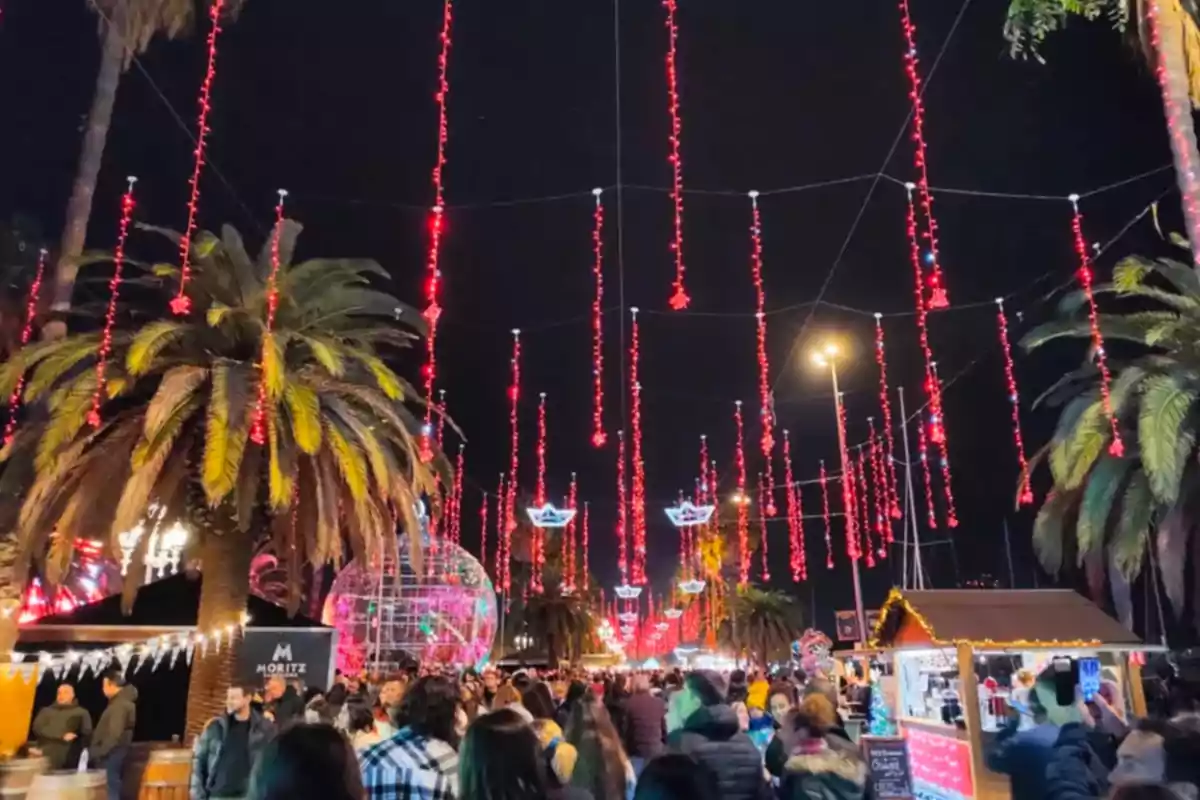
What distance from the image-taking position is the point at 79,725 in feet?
32.4

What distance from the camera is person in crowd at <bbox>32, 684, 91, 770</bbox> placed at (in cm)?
963

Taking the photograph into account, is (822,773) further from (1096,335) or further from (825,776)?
(1096,335)

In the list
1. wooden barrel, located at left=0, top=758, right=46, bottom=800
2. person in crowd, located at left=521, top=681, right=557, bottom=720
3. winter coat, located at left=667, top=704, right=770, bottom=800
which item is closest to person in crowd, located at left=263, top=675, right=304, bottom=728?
wooden barrel, located at left=0, top=758, right=46, bottom=800

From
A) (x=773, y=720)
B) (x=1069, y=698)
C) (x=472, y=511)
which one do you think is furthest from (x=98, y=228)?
(x=472, y=511)

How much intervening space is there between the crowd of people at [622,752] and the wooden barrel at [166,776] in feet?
5.36

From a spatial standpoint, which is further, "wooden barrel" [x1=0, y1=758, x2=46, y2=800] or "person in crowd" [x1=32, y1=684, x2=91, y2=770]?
"person in crowd" [x1=32, y1=684, x2=91, y2=770]

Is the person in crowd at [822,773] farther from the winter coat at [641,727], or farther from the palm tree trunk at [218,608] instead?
the palm tree trunk at [218,608]

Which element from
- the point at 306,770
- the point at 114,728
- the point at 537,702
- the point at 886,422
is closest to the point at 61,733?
the point at 114,728

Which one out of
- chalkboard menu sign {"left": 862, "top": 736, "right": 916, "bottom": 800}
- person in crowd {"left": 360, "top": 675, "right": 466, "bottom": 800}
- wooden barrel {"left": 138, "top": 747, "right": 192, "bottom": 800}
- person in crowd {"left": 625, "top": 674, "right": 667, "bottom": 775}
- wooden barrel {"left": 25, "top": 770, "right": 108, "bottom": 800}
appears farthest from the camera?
wooden barrel {"left": 138, "top": 747, "right": 192, "bottom": 800}

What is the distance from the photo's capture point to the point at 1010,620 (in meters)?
9.71

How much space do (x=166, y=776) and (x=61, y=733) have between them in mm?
1402

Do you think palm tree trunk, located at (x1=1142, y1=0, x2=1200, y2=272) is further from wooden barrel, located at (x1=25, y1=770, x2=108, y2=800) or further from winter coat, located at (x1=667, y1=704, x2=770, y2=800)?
wooden barrel, located at (x1=25, y1=770, x2=108, y2=800)

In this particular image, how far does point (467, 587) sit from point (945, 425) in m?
13.2

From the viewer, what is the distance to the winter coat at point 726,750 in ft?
15.1
